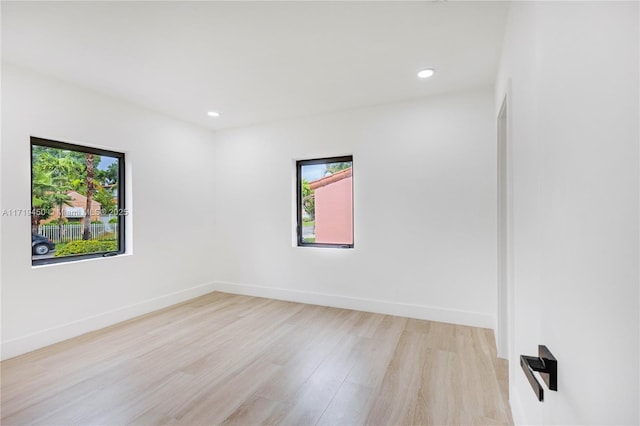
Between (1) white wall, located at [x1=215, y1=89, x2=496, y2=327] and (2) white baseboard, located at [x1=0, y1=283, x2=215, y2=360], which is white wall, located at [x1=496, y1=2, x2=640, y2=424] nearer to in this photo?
(1) white wall, located at [x1=215, y1=89, x2=496, y2=327]

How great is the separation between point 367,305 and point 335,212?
129 cm

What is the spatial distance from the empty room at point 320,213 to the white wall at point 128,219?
0.02 m

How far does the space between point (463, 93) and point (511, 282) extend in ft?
7.34

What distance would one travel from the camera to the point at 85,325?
310 cm

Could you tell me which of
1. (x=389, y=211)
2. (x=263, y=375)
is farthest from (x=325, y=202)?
(x=263, y=375)

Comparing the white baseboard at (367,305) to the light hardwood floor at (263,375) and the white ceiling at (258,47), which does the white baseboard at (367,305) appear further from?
the white ceiling at (258,47)

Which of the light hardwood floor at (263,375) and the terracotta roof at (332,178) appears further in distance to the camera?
the terracotta roof at (332,178)

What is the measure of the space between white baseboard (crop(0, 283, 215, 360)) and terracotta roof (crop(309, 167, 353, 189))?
236 centimetres

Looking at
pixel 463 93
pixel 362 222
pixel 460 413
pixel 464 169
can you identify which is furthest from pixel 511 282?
pixel 463 93

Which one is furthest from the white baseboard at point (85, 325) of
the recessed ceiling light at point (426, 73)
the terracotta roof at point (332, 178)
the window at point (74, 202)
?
the recessed ceiling light at point (426, 73)

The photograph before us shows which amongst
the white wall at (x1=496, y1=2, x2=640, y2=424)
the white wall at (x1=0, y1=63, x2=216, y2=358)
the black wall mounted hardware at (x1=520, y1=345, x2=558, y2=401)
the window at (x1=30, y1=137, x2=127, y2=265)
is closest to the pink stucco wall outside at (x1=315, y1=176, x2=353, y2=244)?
the white wall at (x1=0, y1=63, x2=216, y2=358)

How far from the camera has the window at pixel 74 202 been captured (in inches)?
113

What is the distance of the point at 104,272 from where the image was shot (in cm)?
329

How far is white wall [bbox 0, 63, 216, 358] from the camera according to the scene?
2.62m
